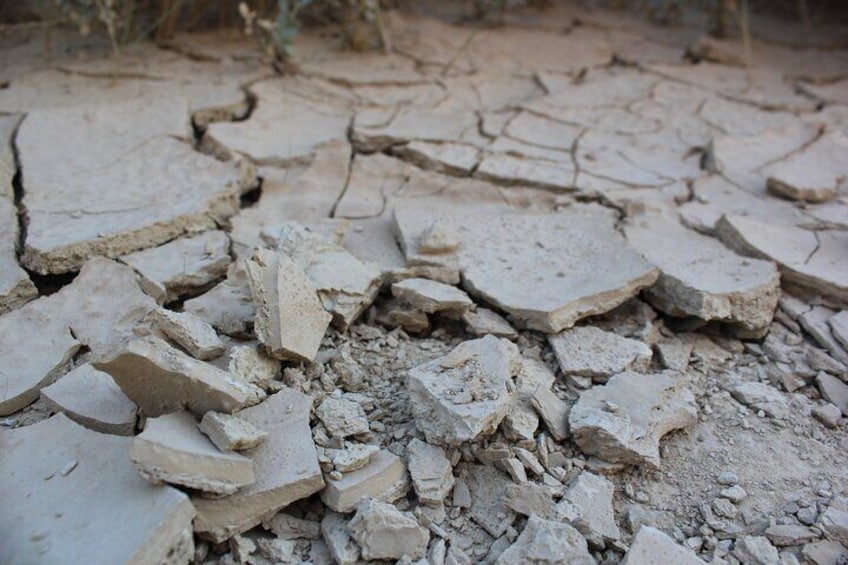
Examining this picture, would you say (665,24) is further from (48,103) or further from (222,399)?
(222,399)

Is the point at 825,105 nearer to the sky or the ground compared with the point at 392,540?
nearer to the sky

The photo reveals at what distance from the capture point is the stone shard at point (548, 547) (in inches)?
55.4

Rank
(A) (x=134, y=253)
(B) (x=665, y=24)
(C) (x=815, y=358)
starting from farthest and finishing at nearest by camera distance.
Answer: (B) (x=665, y=24)
(A) (x=134, y=253)
(C) (x=815, y=358)

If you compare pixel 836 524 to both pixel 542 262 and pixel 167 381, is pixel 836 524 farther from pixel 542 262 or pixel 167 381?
pixel 167 381

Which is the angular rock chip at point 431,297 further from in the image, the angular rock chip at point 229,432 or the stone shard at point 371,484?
the angular rock chip at point 229,432

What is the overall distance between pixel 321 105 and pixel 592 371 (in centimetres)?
166

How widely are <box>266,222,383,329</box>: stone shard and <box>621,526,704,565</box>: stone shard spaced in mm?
843

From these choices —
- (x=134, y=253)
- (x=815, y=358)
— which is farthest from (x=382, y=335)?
(x=815, y=358)

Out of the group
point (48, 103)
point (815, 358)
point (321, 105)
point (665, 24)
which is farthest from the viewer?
point (665, 24)

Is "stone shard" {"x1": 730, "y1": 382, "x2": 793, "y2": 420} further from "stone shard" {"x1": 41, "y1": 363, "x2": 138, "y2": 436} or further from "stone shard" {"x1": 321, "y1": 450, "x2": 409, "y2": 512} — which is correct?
"stone shard" {"x1": 41, "y1": 363, "x2": 138, "y2": 436}

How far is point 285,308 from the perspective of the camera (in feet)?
5.72

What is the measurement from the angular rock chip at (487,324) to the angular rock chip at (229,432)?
63cm

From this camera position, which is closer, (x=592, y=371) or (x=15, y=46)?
(x=592, y=371)

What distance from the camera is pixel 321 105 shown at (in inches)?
117
